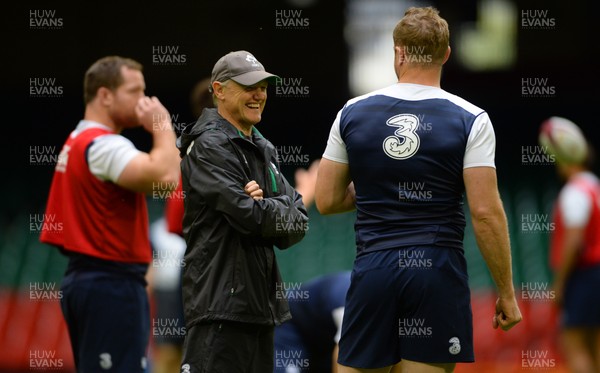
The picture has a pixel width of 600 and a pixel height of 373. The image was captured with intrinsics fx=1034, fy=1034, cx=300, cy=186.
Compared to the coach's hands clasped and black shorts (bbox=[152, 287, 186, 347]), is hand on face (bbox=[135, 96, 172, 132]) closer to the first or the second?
black shorts (bbox=[152, 287, 186, 347])

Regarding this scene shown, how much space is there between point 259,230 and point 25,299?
284 inches

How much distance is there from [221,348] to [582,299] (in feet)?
16.5

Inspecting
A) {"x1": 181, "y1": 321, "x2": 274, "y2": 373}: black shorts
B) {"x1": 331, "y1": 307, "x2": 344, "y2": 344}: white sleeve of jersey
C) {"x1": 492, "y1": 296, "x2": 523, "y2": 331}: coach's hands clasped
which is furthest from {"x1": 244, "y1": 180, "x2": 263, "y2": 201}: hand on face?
{"x1": 331, "y1": 307, "x2": 344, "y2": 344}: white sleeve of jersey

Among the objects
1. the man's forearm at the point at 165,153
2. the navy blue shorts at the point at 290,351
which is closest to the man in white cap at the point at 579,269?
the navy blue shorts at the point at 290,351

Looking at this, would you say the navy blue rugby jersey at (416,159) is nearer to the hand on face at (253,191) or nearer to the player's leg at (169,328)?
the hand on face at (253,191)

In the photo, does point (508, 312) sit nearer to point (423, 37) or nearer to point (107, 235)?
point (423, 37)

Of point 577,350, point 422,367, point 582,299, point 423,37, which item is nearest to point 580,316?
point 582,299

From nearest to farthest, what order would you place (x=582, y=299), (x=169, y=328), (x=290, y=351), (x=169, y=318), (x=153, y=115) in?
(x=153, y=115) < (x=290, y=351) < (x=169, y=328) < (x=169, y=318) < (x=582, y=299)

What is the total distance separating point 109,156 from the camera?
5.50 m

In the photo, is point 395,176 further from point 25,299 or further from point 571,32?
point 571,32

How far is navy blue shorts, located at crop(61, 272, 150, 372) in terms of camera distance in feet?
17.7

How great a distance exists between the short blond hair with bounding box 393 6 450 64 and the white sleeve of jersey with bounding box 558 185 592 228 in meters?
A: 4.39

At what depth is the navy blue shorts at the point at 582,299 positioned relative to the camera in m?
8.52

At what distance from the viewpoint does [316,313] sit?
251 inches
